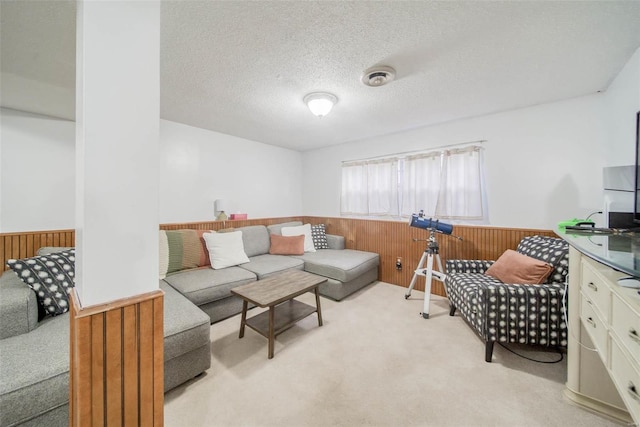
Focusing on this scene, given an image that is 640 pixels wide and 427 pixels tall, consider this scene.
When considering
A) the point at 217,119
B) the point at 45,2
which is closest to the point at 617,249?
the point at 45,2

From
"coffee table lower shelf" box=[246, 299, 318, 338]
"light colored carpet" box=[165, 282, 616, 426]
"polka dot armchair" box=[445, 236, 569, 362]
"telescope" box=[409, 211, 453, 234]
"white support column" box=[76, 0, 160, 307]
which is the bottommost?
"light colored carpet" box=[165, 282, 616, 426]

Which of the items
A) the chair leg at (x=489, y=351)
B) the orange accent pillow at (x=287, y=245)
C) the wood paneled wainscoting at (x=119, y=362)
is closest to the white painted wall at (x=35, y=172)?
the orange accent pillow at (x=287, y=245)

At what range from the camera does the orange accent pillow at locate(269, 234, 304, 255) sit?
11.3ft

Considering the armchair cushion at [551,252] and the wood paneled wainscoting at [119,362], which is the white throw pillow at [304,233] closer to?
the armchair cushion at [551,252]

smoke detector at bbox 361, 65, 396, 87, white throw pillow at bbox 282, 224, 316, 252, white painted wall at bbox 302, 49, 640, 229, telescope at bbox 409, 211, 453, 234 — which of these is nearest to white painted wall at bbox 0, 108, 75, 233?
white throw pillow at bbox 282, 224, 316, 252

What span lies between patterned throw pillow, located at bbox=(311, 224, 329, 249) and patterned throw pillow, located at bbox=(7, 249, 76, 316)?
275cm

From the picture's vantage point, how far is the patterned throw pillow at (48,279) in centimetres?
150

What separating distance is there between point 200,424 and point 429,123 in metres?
3.57

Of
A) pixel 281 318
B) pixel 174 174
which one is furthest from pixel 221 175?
pixel 281 318

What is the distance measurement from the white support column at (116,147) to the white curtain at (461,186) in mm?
3073

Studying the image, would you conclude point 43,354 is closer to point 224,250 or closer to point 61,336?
point 61,336

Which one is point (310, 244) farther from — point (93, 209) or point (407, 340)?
point (93, 209)

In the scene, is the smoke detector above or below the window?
above

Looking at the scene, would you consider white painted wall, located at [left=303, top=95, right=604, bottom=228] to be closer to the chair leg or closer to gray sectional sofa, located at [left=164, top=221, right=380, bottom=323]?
the chair leg
